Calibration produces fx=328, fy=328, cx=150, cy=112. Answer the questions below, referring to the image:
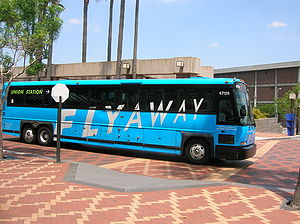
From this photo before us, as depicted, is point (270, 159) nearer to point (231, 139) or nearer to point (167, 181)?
point (231, 139)

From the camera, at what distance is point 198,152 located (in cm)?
1142

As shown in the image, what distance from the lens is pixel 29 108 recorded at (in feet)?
50.9

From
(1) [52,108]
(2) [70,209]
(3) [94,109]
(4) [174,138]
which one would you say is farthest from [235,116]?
(1) [52,108]

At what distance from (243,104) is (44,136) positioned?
927 cm

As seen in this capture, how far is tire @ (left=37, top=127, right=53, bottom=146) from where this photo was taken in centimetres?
1498

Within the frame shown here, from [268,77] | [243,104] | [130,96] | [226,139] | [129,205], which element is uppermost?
[268,77]

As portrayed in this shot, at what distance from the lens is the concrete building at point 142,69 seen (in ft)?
64.2

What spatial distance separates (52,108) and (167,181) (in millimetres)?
8391

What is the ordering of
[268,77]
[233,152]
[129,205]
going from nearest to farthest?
1. [129,205]
2. [233,152]
3. [268,77]

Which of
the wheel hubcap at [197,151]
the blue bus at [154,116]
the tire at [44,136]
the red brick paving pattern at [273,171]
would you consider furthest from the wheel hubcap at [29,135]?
the red brick paving pattern at [273,171]

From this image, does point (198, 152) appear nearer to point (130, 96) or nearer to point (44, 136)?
point (130, 96)

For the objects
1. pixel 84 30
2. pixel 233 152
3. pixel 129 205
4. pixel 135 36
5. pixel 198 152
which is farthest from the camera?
pixel 84 30

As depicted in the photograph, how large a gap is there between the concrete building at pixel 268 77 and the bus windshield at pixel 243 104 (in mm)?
53336

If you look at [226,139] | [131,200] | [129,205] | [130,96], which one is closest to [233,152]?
[226,139]
